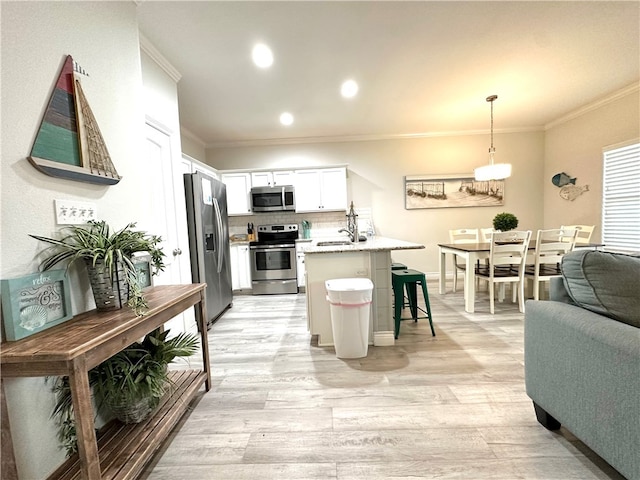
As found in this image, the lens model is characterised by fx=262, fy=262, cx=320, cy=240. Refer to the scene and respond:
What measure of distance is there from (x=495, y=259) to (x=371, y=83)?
2.45 m

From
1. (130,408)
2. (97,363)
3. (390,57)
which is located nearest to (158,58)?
(390,57)

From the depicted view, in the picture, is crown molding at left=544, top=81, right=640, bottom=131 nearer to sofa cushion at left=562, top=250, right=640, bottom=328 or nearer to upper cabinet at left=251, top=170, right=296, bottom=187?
sofa cushion at left=562, top=250, right=640, bottom=328

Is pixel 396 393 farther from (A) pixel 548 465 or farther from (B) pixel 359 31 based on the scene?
(B) pixel 359 31

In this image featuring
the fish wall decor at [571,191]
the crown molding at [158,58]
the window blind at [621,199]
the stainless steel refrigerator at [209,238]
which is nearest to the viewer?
the crown molding at [158,58]

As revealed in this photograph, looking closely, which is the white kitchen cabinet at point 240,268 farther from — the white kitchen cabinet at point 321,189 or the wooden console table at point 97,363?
the wooden console table at point 97,363

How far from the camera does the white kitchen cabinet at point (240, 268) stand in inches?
174

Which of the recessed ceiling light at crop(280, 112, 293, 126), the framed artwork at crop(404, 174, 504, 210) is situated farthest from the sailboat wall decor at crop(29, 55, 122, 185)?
the framed artwork at crop(404, 174, 504, 210)

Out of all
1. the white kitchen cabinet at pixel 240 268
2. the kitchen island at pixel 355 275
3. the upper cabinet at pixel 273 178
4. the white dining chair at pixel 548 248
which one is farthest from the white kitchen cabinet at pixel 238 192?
the white dining chair at pixel 548 248

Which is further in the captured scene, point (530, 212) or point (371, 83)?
point (530, 212)

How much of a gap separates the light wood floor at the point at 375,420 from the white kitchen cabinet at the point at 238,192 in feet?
8.81

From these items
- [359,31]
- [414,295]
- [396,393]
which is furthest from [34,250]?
[414,295]

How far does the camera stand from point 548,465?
117cm

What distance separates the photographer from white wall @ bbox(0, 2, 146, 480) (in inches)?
38.4

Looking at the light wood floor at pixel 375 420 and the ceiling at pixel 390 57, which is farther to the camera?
the ceiling at pixel 390 57
